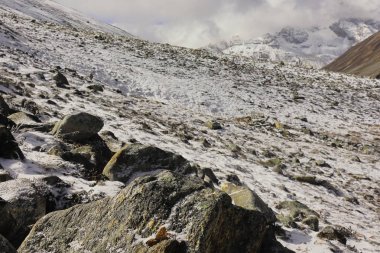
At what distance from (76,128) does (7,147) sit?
8.37ft

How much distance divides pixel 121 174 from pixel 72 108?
839 centimetres

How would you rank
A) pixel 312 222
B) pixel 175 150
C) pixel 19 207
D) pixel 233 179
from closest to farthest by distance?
pixel 19 207 < pixel 312 222 < pixel 233 179 < pixel 175 150

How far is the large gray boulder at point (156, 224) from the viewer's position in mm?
5449

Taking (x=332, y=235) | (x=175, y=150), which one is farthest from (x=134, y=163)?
(x=175, y=150)

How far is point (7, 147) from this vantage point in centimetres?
941

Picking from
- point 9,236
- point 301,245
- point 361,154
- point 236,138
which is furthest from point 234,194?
point 361,154

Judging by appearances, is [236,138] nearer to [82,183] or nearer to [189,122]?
[189,122]

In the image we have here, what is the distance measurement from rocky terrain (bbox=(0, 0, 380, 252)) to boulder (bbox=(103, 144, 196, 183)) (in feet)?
0.11

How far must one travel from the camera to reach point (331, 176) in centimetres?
1716

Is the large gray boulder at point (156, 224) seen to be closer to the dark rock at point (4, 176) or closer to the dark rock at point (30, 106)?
the dark rock at point (4, 176)

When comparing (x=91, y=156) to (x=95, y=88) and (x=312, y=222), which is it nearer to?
(x=312, y=222)

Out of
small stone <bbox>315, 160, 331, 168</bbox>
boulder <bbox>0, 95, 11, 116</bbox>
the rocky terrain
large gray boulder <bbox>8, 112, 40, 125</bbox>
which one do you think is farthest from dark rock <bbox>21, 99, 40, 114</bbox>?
small stone <bbox>315, 160, 331, 168</bbox>

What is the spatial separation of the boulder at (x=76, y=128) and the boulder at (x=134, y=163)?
2.16m

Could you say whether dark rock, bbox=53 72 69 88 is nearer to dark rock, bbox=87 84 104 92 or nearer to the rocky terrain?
the rocky terrain
